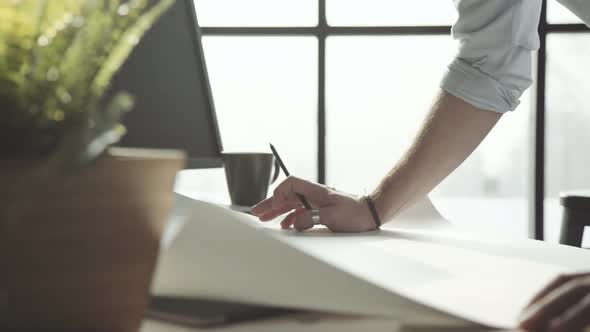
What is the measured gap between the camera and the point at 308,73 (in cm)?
262

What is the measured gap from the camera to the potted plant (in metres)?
0.29

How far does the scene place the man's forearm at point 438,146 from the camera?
1064 millimetres

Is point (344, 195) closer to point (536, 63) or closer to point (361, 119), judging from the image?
point (361, 119)

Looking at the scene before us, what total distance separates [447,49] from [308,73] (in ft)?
2.05

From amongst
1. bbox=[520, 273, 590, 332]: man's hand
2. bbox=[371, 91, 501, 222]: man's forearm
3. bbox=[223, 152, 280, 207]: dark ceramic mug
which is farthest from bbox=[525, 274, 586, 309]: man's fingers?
bbox=[223, 152, 280, 207]: dark ceramic mug

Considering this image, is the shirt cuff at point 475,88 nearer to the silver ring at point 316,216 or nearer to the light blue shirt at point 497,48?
the light blue shirt at point 497,48

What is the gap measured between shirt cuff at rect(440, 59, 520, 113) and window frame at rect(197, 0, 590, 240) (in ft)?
4.82

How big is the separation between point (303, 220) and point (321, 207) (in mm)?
74

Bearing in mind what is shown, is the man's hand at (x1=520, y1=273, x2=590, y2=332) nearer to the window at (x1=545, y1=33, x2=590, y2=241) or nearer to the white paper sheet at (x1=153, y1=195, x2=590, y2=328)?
the white paper sheet at (x1=153, y1=195, x2=590, y2=328)

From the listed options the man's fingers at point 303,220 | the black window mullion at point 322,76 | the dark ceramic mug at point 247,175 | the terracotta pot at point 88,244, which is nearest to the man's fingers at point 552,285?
the terracotta pot at point 88,244

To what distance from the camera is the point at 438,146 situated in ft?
3.56

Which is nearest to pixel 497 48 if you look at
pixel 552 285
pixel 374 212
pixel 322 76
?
pixel 374 212

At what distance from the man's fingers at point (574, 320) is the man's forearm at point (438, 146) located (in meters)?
0.64

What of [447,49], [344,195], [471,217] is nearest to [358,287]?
[344,195]
